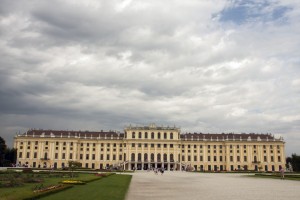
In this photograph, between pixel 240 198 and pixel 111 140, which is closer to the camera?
pixel 240 198

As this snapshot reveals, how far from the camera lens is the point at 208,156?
97562 millimetres

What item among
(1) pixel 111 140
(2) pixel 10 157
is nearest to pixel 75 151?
(1) pixel 111 140

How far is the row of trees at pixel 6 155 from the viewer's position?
259ft

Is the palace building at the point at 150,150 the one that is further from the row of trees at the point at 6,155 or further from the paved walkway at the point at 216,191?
the paved walkway at the point at 216,191

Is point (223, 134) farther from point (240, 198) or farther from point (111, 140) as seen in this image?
point (240, 198)

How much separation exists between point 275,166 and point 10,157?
74.1 m

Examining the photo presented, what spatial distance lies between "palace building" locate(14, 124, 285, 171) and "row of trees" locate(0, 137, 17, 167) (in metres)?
1.99

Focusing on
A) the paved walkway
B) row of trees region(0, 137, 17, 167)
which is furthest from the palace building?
the paved walkway

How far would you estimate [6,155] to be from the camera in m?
88.0

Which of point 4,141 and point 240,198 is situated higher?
point 4,141

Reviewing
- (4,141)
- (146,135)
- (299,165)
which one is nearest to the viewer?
(299,165)

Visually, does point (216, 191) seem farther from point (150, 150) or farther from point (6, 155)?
point (6, 155)

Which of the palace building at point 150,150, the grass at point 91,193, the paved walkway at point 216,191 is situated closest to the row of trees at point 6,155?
the palace building at point 150,150

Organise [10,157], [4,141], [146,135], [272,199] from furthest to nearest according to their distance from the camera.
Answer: [146,135]
[10,157]
[4,141]
[272,199]
